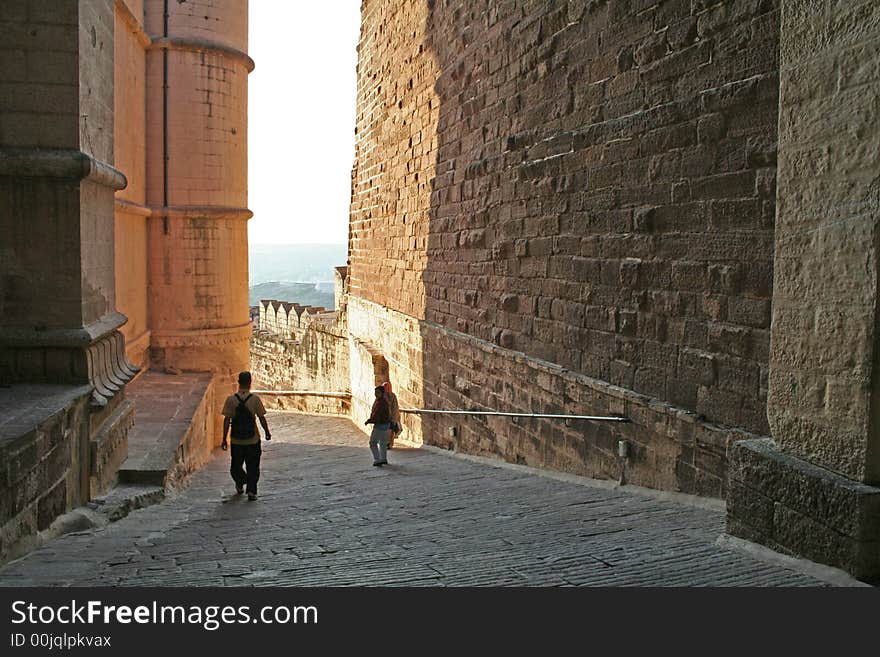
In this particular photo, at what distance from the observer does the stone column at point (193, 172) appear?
13.6 m

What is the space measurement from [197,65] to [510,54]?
7441mm

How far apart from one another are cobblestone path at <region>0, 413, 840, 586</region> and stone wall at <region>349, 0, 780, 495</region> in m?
0.59

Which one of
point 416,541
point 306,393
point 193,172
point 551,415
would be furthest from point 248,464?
point 306,393

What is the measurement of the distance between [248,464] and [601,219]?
333cm

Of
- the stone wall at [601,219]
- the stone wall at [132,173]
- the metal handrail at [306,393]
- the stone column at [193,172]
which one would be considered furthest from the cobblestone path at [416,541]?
the metal handrail at [306,393]

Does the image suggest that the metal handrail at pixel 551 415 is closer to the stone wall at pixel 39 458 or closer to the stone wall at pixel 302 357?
the stone wall at pixel 39 458

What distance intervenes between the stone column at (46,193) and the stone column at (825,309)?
13.1ft

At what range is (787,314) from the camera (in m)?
3.77

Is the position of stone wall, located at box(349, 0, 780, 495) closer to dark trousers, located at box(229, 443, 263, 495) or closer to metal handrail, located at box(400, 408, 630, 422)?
metal handrail, located at box(400, 408, 630, 422)

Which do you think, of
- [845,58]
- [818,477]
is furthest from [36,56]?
[818,477]

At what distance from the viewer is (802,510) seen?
140 inches

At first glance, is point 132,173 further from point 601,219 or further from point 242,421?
point 601,219
